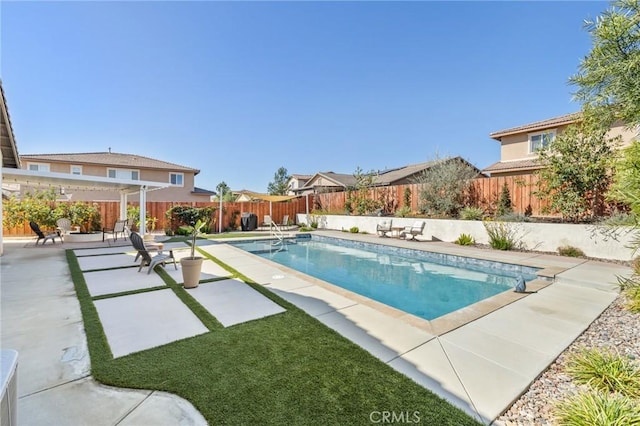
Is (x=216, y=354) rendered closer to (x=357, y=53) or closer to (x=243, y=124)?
(x=357, y=53)

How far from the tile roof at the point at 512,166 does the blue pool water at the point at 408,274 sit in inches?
400

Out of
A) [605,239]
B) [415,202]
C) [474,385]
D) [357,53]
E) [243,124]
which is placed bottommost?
[474,385]

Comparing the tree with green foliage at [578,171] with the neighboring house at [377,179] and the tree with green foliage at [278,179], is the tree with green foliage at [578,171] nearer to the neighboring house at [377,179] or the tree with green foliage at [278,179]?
the neighboring house at [377,179]

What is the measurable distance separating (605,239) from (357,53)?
12356mm

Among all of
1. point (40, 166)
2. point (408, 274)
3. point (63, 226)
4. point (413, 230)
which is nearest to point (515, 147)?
point (413, 230)

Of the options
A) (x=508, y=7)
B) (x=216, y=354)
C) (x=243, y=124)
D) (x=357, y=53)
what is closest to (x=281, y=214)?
(x=243, y=124)

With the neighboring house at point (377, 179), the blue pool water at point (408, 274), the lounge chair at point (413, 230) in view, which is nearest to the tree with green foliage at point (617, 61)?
the blue pool water at point (408, 274)

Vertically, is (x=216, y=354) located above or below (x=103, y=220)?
below

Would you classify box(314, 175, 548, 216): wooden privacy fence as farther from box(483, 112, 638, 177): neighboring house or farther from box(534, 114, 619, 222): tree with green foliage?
box(483, 112, 638, 177): neighboring house

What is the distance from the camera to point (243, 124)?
817 inches

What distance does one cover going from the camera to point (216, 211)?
58.3 feet

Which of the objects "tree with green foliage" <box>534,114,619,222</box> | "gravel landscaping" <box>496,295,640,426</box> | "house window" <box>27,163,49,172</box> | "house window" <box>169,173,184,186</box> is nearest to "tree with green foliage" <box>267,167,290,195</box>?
"house window" <box>169,173,184,186</box>

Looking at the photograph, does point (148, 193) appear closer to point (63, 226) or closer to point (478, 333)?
point (63, 226)

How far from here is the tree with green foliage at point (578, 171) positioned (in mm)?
9055
